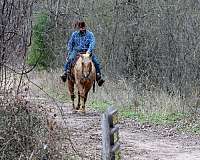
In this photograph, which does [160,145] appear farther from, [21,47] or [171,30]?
[171,30]

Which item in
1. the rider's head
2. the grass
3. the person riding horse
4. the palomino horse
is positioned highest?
the rider's head

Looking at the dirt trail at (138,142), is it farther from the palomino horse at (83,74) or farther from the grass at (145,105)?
the palomino horse at (83,74)

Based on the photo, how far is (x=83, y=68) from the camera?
1806cm

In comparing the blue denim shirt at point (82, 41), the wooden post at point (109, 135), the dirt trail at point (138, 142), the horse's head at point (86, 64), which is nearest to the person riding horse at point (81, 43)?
the blue denim shirt at point (82, 41)

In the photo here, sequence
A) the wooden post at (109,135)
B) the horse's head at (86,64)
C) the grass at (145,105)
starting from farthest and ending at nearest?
the horse's head at (86,64)
the grass at (145,105)
the wooden post at (109,135)

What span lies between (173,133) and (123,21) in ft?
38.7

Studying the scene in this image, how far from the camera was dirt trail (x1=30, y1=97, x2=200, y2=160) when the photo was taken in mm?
11906

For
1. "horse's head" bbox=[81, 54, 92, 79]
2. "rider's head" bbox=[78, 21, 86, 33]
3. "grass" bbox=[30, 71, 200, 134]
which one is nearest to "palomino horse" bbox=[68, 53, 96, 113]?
"horse's head" bbox=[81, 54, 92, 79]

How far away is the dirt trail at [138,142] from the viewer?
469 inches

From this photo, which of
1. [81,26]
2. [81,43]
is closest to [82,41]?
[81,43]

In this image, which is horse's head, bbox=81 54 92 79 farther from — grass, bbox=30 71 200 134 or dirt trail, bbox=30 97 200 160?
dirt trail, bbox=30 97 200 160

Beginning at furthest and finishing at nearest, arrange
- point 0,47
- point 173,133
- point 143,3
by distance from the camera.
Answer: point 143,3 → point 173,133 → point 0,47

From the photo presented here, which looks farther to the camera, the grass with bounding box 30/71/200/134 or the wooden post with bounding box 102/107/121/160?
the grass with bounding box 30/71/200/134

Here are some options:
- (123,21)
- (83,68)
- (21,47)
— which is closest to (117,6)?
(123,21)
